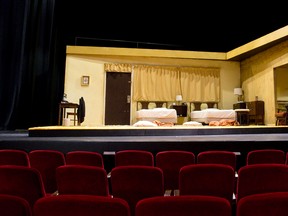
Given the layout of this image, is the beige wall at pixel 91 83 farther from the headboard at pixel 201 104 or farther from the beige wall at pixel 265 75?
the beige wall at pixel 265 75

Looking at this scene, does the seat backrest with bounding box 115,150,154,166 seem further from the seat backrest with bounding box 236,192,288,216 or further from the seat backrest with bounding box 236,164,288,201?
the seat backrest with bounding box 236,192,288,216

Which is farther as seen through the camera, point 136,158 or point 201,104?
point 201,104

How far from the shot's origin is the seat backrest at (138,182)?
157 cm

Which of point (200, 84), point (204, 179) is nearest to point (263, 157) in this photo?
point (204, 179)

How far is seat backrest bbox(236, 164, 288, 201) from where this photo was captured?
1589 mm

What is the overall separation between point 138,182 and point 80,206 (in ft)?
2.25

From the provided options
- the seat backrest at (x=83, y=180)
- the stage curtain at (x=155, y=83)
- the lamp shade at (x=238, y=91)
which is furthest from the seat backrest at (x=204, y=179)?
the lamp shade at (x=238, y=91)

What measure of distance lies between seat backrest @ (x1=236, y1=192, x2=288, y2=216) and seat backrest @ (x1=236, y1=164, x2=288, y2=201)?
62 cm

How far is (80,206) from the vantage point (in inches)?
36.8

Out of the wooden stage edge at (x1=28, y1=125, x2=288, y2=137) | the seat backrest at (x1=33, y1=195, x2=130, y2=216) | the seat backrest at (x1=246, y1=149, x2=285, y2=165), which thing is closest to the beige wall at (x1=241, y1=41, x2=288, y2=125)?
the wooden stage edge at (x1=28, y1=125, x2=288, y2=137)

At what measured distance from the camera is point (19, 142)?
3736 mm

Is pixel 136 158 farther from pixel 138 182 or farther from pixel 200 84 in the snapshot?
pixel 200 84

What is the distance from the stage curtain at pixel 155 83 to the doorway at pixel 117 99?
36 centimetres

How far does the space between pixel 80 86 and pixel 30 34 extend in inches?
107
